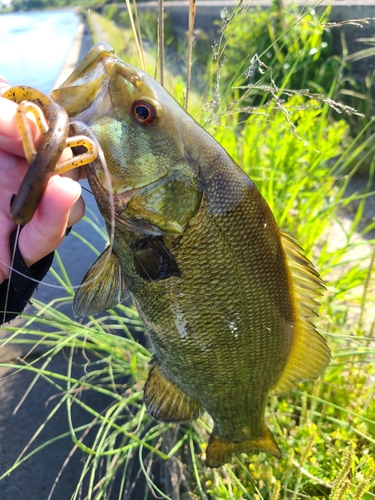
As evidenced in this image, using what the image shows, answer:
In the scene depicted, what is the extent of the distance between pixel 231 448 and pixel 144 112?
3.57 feet

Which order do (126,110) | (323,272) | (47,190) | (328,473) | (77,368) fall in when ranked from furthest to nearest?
(77,368) → (323,272) → (328,473) → (126,110) → (47,190)

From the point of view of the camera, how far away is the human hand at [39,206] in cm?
72

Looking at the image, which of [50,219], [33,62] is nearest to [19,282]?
[50,219]

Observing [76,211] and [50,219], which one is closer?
[50,219]

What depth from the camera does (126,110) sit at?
861 millimetres

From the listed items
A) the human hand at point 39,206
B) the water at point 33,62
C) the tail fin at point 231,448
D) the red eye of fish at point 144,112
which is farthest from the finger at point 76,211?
the water at point 33,62

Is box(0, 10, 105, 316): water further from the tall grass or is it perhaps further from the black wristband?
the tall grass

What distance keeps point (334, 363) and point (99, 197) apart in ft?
4.05

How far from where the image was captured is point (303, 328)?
120 centimetres

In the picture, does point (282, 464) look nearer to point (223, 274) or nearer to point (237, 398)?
point (237, 398)

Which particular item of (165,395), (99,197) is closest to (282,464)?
(165,395)

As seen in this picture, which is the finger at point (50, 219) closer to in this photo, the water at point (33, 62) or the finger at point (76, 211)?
the finger at point (76, 211)

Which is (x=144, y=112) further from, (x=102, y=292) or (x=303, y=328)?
(x=303, y=328)

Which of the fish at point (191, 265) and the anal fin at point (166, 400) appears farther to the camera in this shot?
the anal fin at point (166, 400)
